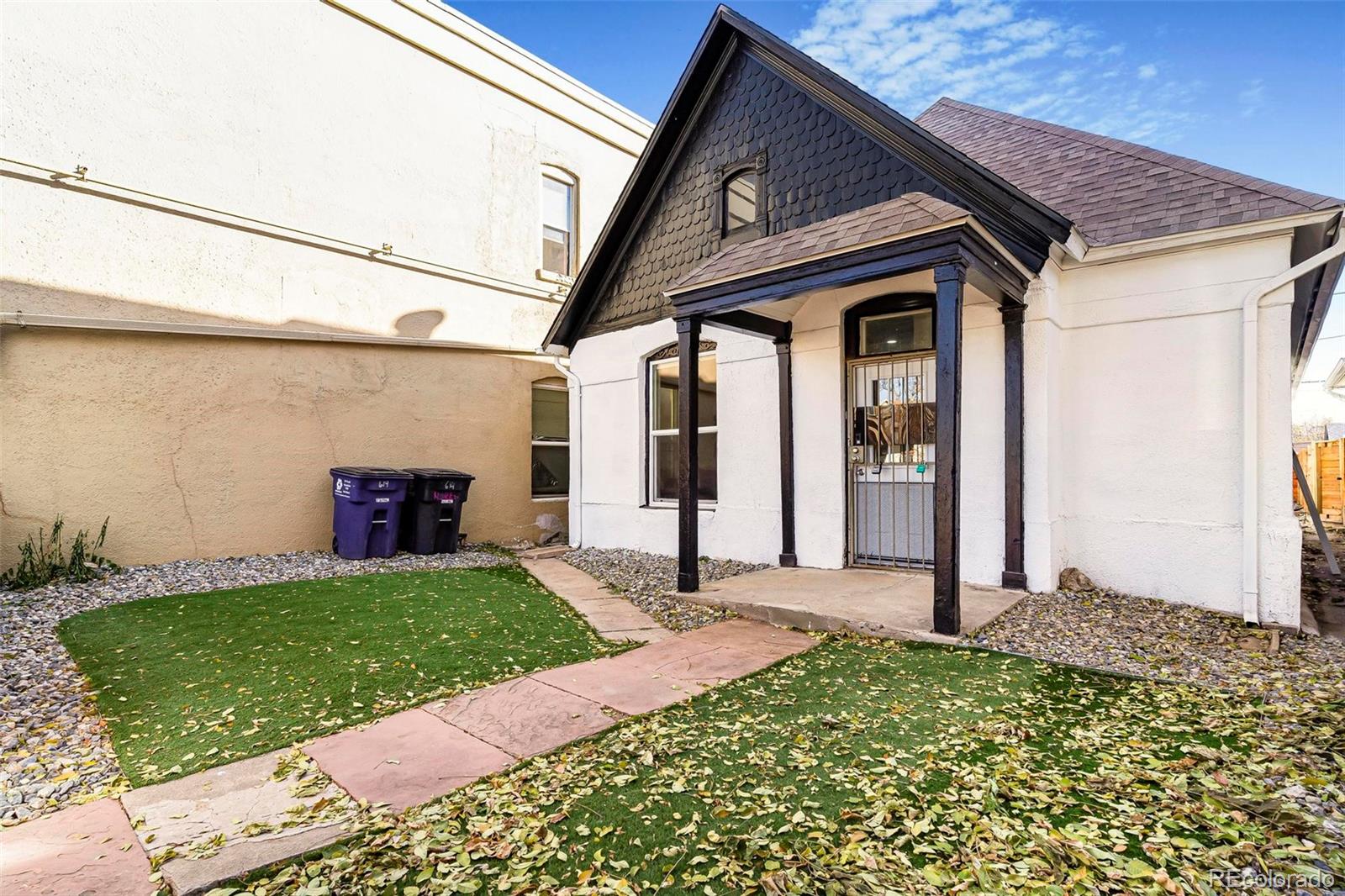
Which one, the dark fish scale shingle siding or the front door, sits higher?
the dark fish scale shingle siding

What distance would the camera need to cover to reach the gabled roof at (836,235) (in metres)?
4.59

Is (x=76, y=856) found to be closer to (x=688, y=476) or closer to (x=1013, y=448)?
(x=688, y=476)

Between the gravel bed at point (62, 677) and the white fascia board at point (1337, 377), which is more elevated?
the white fascia board at point (1337, 377)

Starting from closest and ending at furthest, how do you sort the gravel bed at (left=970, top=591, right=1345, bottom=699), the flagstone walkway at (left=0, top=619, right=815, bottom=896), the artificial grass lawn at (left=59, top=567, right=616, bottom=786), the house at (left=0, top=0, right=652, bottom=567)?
the flagstone walkway at (left=0, top=619, right=815, bottom=896)
the artificial grass lawn at (left=59, top=567, right=616, bottom=786)
the gravel bed at (left=970, top=591, right=1345, bottom=699)
the house at (left=0, top=0, right=652, bottom=567)

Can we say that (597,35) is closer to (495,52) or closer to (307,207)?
(495,52)

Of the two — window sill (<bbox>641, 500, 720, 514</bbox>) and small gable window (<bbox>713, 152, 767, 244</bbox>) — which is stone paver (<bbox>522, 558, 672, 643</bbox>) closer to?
window sill (<bbox>641, 500, 720, 514</bbox>)

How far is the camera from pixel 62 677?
3869 millimetres

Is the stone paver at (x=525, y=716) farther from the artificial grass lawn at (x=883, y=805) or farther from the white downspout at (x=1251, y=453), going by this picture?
the white downspout at (x=1251, y=453)

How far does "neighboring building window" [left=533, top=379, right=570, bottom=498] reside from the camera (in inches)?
413

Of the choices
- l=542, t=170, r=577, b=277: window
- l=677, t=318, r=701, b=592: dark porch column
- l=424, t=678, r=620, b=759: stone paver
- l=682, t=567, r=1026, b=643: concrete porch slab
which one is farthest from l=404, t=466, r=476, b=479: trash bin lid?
l=424, t=678, r=620, b=759: stone paver

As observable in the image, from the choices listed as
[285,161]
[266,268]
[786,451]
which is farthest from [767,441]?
[285,161]

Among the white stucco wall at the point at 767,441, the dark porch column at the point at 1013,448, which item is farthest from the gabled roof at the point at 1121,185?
the white stucco wall at the point at 767,441

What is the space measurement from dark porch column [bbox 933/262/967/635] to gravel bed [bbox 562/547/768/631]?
1.79 metres

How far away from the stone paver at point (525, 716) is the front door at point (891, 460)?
3938 mm
